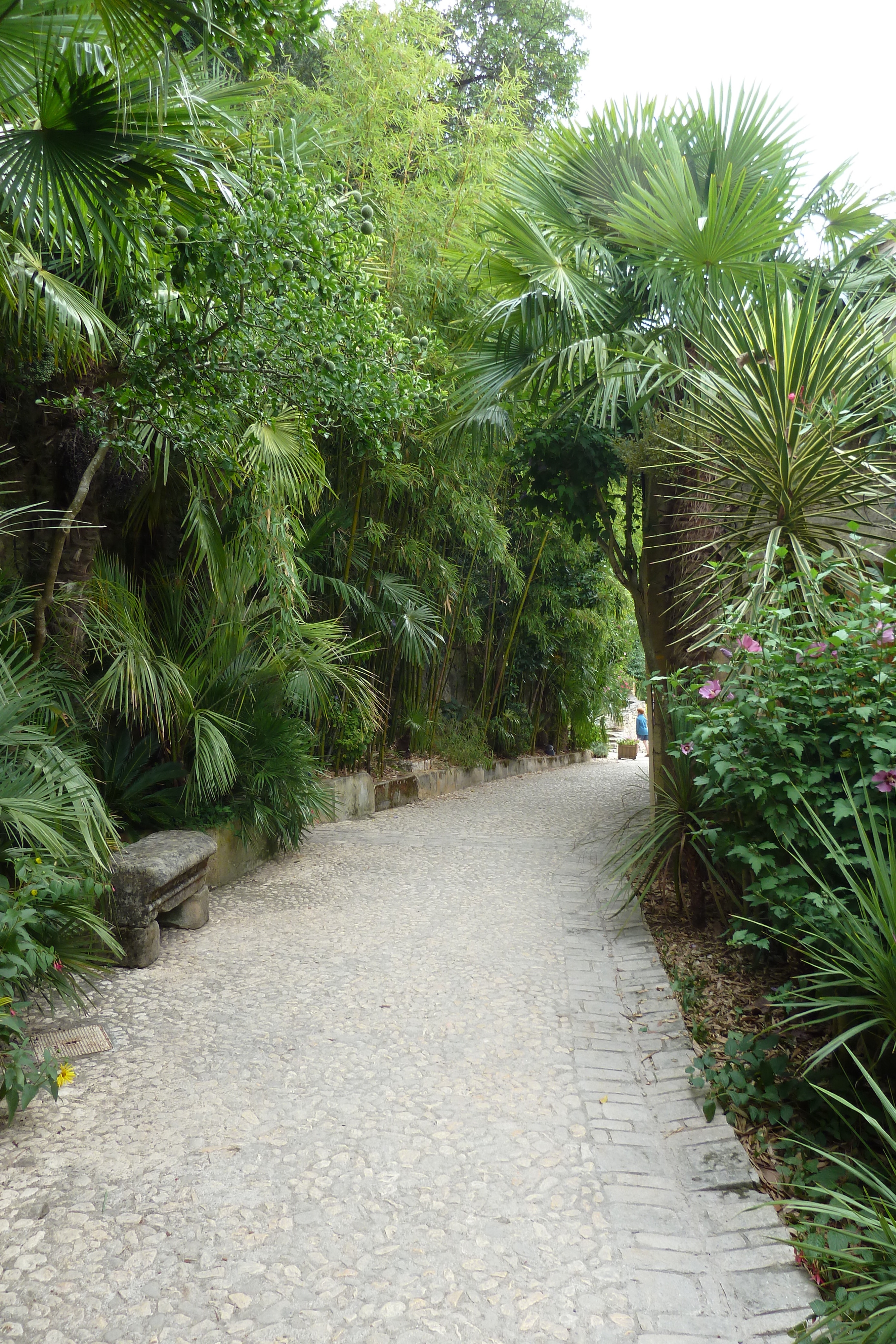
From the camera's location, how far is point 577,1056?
2893 millimetres

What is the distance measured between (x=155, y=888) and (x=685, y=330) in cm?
340

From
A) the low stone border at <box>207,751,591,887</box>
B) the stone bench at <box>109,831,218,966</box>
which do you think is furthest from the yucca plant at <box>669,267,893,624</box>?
the low stone border at <box>207,751,591,887</box>

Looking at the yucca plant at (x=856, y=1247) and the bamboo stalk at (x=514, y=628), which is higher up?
the bamboo stalk at (x=514, y=628)

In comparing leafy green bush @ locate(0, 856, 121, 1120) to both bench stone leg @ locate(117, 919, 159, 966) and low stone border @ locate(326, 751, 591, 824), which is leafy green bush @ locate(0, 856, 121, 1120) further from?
low stone border @ locate(326, 751, 591, 824)

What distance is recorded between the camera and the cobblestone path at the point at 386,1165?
1.73 meters

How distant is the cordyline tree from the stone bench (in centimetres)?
235

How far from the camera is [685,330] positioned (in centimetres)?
392

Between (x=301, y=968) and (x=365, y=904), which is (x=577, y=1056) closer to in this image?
(x=301, y=968)

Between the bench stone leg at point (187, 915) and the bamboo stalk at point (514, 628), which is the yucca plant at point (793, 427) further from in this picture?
the bamboo stalk at point (514, 628)

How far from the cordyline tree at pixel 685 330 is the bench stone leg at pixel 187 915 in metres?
2.53

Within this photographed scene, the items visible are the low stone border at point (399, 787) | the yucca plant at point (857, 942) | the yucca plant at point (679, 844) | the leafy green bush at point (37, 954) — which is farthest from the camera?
the low stone border at point (399, 787)

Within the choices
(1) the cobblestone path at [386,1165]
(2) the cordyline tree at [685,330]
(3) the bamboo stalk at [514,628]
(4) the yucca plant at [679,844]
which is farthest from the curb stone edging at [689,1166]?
(3) the bamboo stalk at [514,628]

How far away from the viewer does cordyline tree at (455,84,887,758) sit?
3291mm

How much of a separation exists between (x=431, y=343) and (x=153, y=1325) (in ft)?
13.1
